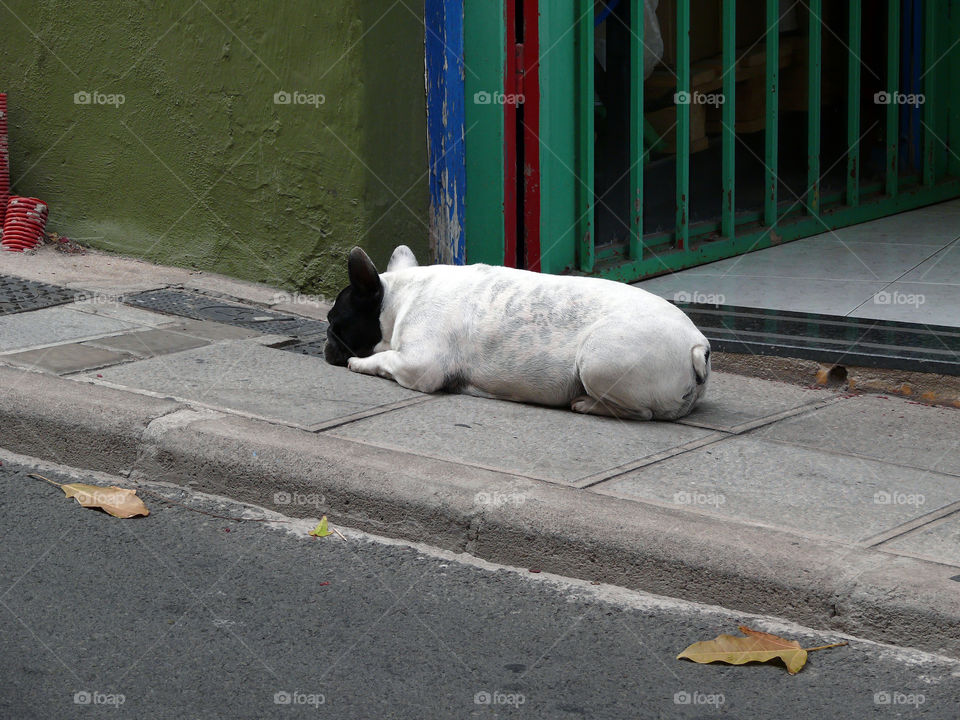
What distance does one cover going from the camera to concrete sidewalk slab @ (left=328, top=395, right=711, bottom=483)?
4.76 meters

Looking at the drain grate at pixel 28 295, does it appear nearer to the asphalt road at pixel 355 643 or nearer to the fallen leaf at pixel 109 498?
the fallen leaf at pixel 109 498

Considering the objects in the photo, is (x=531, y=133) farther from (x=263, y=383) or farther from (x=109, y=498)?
(x=109, y=498)

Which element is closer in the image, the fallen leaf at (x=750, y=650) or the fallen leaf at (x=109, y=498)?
the fallen leaf at (x=750, y=650)

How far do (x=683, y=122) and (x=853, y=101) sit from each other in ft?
7.45

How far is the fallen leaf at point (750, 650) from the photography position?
352 cm

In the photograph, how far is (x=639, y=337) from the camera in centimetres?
514

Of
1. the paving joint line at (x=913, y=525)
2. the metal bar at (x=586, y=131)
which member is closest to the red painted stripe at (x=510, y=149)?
the metal bar at (x=586, y=131)

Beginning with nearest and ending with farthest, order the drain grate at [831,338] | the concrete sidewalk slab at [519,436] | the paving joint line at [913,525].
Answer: the paving joint line at [913,525] < the concrete sidewalk slab at [519,436] < the drain grate at [831,338]

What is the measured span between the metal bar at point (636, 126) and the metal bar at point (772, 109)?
1.42 meters

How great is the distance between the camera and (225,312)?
23.1 feet

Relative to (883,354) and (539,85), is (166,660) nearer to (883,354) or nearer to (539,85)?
(883,354)

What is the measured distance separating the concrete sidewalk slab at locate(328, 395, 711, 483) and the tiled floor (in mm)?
2254

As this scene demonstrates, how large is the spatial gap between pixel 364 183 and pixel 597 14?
1.75 m

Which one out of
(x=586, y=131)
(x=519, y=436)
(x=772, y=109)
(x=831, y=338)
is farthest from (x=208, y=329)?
(x=772, y=109)
